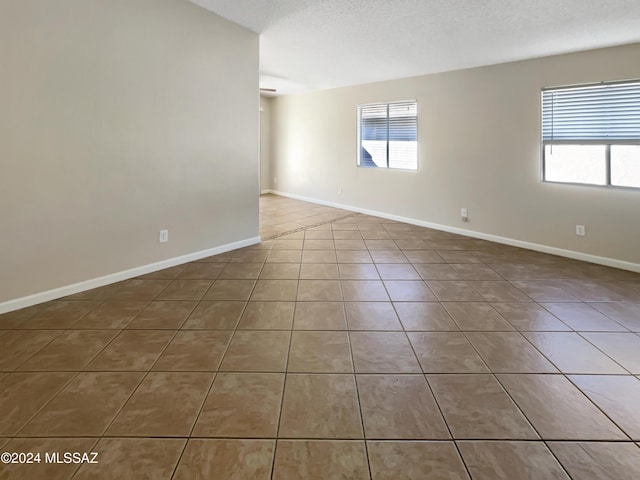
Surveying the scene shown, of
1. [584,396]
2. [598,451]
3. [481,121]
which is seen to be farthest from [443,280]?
[481,121]

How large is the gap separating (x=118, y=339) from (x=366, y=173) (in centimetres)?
530

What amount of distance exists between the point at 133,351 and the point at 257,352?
2.36ft

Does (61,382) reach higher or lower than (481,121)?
lower

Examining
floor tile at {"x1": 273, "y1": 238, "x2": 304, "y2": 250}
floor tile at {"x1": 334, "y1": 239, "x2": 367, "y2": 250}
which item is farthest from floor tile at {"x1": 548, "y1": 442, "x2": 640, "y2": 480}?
floor tile at {"x1": 273, "y1": 238, "x2": 304, "y2": 250}

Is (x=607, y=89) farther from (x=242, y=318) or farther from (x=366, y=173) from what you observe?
(x=242, y=318)

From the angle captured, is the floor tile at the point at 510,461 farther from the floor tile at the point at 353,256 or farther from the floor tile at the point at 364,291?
the floor tile at the point at 353,256

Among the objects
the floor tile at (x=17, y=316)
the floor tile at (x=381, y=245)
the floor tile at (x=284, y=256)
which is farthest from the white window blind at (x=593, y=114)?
the floor tile at (x=17, y=316)

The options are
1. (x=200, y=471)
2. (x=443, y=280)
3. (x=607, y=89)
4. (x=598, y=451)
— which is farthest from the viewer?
(x=607, y=89)

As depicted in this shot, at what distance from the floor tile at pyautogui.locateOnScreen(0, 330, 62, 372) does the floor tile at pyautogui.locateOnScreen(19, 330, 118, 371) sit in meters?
0.04

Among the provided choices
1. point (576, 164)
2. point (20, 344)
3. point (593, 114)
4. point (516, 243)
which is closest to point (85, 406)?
point (20, 344)

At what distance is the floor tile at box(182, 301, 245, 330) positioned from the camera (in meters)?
2.54

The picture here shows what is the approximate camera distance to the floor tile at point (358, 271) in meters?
3.57

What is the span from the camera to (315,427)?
1589 millimetres

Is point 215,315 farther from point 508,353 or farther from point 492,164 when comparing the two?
point 492,164
